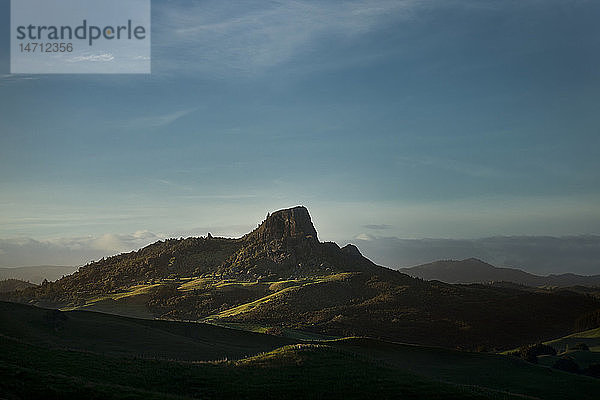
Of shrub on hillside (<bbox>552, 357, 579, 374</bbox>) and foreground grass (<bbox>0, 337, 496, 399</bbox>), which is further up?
foreground grass (<bbox>0, 337, 496, 399</bbox>)

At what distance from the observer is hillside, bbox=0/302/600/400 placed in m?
37.2

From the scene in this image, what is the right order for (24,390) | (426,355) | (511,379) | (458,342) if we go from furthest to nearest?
(458,342)
(426,355)
(511,379)
(24,390)

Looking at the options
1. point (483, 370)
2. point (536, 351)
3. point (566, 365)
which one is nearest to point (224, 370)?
point (483, 370)

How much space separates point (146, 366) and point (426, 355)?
50.4 m

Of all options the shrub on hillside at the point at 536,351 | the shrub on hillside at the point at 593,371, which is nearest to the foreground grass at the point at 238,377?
the shrub on hillside at the point at 593,371

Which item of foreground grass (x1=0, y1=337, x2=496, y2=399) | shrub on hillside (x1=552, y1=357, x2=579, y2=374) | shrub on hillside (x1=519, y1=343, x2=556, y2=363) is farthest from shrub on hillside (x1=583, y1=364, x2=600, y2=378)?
foreground grass (x1=0, y1=337, x2=496, y2=399)

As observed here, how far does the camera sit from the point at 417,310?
186m

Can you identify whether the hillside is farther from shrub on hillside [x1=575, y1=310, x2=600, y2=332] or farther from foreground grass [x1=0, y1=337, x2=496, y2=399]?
shrub on hillside [x1=575, y1=310, x2=600, y2=332]

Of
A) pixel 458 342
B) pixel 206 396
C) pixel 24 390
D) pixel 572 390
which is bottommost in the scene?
pixel 458 342

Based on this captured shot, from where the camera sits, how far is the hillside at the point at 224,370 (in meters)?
37.2

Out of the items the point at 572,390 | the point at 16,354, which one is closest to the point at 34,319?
the point at 16,354

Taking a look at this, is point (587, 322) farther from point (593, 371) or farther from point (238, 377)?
point (238, 377)

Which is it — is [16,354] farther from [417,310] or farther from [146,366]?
[417,310]

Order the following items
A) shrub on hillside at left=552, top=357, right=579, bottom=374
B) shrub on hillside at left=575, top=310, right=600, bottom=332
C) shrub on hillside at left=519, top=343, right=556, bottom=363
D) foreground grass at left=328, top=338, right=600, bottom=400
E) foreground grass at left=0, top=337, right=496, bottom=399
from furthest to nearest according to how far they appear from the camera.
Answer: shrub on hillside at left=575, top=310, right=600, bottom=332 → shrub on hillside at left=519, top=343, right=556, bottom=363 → shrub on hillside at left=552, top=357, right=579, bottom=374 → foreground grass at left=328, top=338, right=600, bottom=400 → foreground grass at left=0, top=337, right=496, bottom=399
